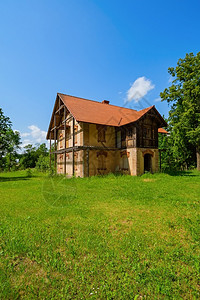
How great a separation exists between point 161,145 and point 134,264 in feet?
112

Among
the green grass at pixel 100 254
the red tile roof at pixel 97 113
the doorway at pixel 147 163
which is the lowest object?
the green grass at pixel 100 254

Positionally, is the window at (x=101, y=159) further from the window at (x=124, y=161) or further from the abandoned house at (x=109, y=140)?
the window at (x=124, y=161)

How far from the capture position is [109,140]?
763 inches

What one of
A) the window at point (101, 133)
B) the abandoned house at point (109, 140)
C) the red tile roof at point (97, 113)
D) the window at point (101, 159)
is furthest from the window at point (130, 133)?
the window at point (101, 159)

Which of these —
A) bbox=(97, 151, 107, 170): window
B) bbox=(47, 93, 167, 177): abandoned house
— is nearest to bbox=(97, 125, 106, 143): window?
bbox=(47, 93, 167, 177): abandoned house

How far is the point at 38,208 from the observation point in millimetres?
6777

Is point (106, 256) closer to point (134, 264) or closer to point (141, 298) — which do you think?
point (134, 264)

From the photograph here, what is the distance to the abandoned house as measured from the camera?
17156 mm

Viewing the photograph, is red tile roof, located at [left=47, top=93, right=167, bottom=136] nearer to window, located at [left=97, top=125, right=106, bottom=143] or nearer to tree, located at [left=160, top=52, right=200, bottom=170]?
window, located at [left=97, top=125, right=106, bottom=143]

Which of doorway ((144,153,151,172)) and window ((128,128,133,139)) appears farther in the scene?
doorway ((144,153,151,172))

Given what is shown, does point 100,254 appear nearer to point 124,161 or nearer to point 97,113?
point 124,161

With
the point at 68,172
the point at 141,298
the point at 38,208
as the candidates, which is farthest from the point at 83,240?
the point at 68,172

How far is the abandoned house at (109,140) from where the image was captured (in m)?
17.2

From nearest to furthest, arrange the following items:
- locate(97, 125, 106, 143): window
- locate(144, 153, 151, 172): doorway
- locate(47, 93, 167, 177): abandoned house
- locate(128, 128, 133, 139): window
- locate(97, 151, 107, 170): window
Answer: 1. locate(47, 93, 167, 177): abandoned house
2. locate(128, 128, 133, 139): window
3. locate(97, 151, 107, 170): window
4. locate(97, 125, 106, 143): window
5. locate(144, 153, 151, 172): doorway
